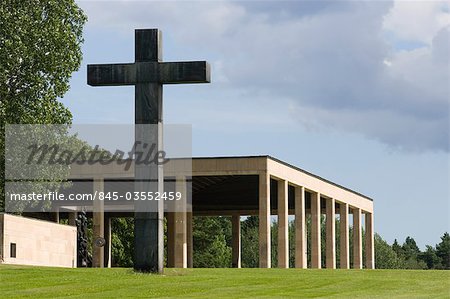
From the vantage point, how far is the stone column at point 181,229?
61.0 m

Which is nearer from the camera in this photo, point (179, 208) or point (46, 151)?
point (46, 151)

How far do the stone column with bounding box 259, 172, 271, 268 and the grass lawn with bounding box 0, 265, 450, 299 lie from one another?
2427 centimetres

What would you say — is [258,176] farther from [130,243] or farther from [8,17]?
[130,243]

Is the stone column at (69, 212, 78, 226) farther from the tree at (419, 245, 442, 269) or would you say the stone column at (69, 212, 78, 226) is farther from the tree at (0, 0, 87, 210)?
the tree at (419, 245, 442, 269)

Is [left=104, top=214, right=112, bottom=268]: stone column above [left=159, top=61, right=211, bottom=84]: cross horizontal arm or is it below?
below

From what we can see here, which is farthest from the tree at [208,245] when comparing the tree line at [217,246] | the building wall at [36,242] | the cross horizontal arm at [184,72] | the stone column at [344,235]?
the cross horizontal arm at [184,72]

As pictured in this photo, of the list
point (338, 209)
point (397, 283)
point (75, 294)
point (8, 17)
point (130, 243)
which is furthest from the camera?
point (130, 243)

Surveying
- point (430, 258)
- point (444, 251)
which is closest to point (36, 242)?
point (430, 258)

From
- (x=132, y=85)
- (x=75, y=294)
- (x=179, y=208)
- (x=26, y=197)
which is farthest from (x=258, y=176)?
(x=75, y=294)

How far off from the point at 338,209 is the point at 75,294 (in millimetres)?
58039

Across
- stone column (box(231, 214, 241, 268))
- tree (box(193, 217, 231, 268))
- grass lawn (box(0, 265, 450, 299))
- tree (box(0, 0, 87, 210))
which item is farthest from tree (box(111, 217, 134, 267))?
grass lawn (box(0, 265, 450, 299))

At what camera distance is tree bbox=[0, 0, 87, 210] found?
4850 centimetres

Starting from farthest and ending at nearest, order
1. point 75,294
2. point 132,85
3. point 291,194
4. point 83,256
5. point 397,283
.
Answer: point 291,194, point 83,256, point 132,85, point 397,283, point 75,294

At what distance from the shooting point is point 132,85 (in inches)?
1340
